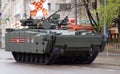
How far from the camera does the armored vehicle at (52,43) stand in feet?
85.6

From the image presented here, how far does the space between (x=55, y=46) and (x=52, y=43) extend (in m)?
0.28

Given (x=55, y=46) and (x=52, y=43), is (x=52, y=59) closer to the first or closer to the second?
(x=55, y=46)

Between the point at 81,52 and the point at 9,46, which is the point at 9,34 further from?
the point at 81,52

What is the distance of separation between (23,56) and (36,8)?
14.9 metres

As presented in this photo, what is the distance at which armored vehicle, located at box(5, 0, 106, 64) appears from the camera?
26094 mm

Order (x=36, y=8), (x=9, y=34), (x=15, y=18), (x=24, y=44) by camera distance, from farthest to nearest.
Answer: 1. (x=15, y=18)
2. (x=36, y=8)
3. (x=9, y=34)
4. (x=24, y=44)

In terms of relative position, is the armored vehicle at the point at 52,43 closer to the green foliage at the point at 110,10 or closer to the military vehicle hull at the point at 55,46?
the military vehicle hull at the point at 55,46

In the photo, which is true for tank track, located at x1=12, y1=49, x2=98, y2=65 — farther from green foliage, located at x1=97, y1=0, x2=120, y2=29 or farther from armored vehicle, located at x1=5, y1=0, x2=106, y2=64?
green foliage, located at x1=97, y1=0, x2=120, y2=29

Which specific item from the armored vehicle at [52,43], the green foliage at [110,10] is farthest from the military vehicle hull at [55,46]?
the green foliage at [110,10]

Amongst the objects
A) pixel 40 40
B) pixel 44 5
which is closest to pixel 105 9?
pixel 44 5

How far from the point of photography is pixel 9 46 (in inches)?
1188

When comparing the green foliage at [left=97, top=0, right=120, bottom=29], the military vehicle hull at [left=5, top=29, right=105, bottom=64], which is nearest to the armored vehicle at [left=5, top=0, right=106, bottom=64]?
the military vehicle hull at [left=5, top=29, right=105, bottom=64]

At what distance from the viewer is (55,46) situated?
1029 inches

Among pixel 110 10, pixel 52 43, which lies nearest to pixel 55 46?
pixel 52 43
